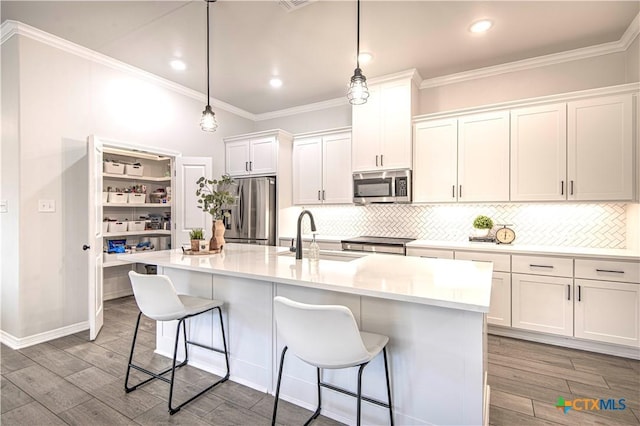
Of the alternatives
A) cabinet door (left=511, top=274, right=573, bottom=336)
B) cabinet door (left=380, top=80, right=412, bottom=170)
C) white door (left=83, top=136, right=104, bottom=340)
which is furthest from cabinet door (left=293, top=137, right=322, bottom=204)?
cabinet door (left=511, top=274, right=573, bottom=336)

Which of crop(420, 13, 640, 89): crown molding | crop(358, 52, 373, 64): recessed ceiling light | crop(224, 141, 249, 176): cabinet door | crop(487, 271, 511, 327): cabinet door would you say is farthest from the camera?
crop(224, 141, 249, 176): cabinet door

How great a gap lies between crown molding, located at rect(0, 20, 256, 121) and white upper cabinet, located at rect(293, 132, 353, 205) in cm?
163

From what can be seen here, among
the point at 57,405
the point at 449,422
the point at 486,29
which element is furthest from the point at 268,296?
the point at 486,29

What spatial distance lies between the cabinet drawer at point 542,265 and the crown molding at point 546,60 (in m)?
2.16

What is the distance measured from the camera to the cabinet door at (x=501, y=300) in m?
3.10

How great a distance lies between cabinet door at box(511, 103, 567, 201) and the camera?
311 cm

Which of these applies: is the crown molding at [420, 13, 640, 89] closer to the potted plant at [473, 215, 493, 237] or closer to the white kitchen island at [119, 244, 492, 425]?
the potted plant at [473, 215, 493, 237]

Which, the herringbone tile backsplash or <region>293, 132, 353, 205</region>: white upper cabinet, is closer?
the herringbone tile backsplash

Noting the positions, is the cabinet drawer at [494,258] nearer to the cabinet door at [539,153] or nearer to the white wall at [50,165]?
the cabinet door at [539,153]

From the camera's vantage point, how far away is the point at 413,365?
1671mm

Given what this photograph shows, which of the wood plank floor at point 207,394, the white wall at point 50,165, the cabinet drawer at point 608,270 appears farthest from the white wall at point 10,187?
the cabinet drawer at point 608,270

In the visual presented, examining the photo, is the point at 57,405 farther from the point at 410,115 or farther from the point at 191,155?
the point at 410,115

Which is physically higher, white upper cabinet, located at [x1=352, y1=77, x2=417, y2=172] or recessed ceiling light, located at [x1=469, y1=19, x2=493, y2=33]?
recessed ceiling light, located at [x1=469, y1=19, x2=493, y2=33]

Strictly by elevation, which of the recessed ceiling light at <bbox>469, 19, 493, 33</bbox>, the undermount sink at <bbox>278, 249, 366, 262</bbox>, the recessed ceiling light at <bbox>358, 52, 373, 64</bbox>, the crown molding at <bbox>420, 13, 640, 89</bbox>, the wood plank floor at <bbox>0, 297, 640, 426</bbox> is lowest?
the wood plank floor at <bbox>0, 297, 640, 426</bbox>
